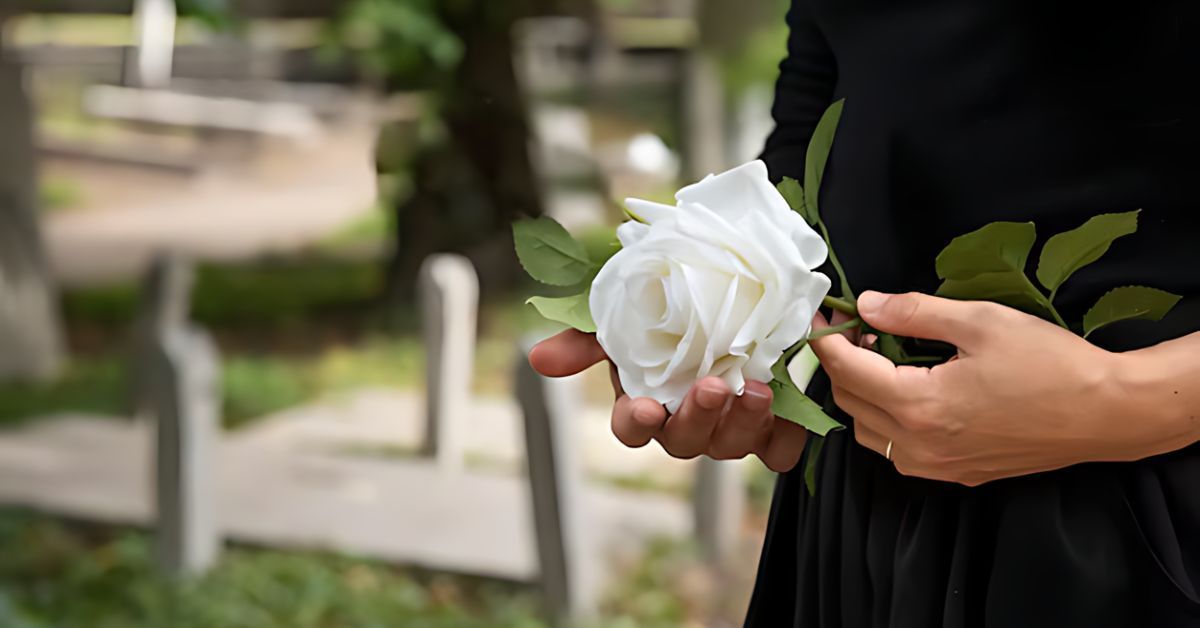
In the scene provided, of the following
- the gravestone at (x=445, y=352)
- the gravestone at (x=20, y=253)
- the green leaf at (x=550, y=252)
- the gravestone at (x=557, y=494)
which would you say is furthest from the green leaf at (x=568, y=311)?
the gravestone at (x=20, y=253)

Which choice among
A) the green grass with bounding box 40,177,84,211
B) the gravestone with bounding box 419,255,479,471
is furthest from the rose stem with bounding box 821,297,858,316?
the green grass with bounding box 40,177,84,211

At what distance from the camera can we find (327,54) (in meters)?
5.57

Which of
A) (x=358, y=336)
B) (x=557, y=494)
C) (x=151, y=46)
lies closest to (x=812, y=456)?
(x=557, y=494)

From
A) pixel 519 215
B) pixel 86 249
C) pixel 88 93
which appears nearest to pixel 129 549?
pixel 519 215

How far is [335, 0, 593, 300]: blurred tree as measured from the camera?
5430 millimetres

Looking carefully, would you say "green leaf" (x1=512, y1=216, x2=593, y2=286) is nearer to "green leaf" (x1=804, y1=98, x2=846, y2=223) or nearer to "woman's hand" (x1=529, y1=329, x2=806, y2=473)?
"woman's hand" (x1=529, y1=329, x2=806, y2=473)

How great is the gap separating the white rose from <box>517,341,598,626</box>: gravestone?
7.27 ft

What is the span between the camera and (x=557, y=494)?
3.14m

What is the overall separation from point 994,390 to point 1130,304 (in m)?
0.12

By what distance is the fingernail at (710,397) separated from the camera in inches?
29.5

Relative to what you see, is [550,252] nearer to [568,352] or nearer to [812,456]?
[568,352]

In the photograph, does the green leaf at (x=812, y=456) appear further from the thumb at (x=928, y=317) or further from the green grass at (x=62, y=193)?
the green grass at (x=62, y=193)

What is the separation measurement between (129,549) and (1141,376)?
356 cm

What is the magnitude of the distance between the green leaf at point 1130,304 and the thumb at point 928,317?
0.10m
